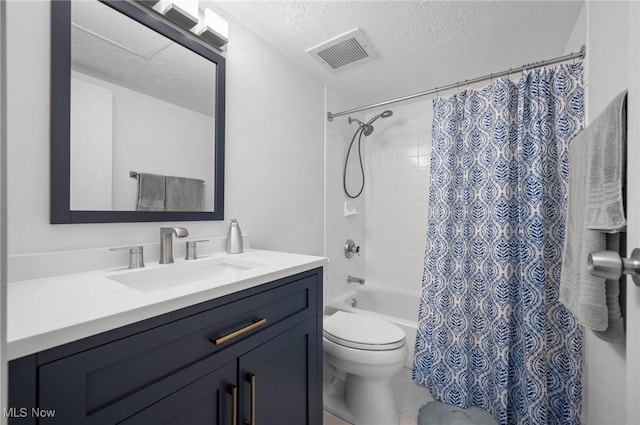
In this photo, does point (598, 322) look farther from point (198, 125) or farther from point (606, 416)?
point (198, 125)

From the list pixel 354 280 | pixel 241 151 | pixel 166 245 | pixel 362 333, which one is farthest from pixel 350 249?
pixel 166 245

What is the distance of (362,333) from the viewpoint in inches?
61.1

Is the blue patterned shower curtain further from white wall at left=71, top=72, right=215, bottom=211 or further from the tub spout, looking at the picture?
white wall at left=71, top=72, right=215, bottom=211

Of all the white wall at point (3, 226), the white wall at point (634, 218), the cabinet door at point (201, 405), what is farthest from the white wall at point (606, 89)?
the cabinet door at point (201, 405)

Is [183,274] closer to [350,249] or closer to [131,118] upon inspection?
[131,118]

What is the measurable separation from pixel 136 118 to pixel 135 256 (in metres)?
0.55

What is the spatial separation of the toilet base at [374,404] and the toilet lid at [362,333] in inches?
9.0

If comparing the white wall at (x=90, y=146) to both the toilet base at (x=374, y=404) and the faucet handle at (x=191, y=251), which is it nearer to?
the faucet handle at (x=191, y=251)

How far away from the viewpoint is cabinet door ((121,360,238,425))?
0.64 metres

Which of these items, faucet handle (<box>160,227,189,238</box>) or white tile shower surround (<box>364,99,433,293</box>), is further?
white tile shower surround (<box>364,99,433,293</box>)

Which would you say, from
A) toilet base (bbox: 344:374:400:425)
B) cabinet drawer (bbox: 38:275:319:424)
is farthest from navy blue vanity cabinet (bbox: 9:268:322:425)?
toilet base (bbox: 344:374:400:425)

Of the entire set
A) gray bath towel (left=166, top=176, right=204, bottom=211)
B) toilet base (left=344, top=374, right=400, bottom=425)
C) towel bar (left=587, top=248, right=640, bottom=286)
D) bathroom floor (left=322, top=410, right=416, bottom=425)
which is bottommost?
bathroom floor (left=322, top=410, right=416, bottom=425)

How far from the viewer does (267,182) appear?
5.43ft

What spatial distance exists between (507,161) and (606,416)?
116 cm
